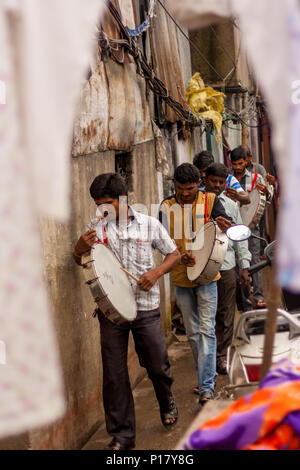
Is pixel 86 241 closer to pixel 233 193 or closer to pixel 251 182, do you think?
pixel 233 193

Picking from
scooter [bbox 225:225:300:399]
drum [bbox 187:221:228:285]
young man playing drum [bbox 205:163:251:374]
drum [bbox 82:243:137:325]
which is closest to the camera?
scooter [bbox 225:225:300:399]

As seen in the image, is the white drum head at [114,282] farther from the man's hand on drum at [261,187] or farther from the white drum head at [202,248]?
the man's hand on drum at [261,187]

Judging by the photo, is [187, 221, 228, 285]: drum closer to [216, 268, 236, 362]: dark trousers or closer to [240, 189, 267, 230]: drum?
[216, 268, 236, 362]: dark trousers

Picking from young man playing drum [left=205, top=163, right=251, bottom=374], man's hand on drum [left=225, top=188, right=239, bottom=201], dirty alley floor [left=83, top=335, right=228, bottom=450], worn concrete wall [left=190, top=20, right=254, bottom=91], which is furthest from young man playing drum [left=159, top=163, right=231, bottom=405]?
worn concrete wall [left=190, top=20, right=254, bottom=91]

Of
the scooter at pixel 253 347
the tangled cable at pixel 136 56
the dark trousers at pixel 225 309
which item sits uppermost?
the tangled cable at pixel 136 56

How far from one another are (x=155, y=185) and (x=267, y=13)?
18.9ft

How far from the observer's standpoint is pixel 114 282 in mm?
4953

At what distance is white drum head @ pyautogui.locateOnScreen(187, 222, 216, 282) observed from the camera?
5816mm

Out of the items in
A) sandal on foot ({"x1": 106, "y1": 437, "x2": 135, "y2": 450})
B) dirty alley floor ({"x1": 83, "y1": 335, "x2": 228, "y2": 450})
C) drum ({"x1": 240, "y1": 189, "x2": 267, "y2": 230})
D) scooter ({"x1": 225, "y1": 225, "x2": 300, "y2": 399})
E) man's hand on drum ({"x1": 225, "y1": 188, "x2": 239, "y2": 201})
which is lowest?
dirty alley floor ({"x1": 83, "y1": 335, "x2": 228, "y2": 450})

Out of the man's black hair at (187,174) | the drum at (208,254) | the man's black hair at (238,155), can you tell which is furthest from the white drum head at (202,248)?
the man's black hair at (238,155)

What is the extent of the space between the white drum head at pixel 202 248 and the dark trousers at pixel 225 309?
3.59 ft

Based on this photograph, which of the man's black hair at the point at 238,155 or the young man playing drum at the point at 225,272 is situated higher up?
the man's black hair at the point at 238,155

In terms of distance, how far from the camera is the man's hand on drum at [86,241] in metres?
4.96

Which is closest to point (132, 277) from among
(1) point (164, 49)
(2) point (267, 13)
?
(2) point (267, 13)
